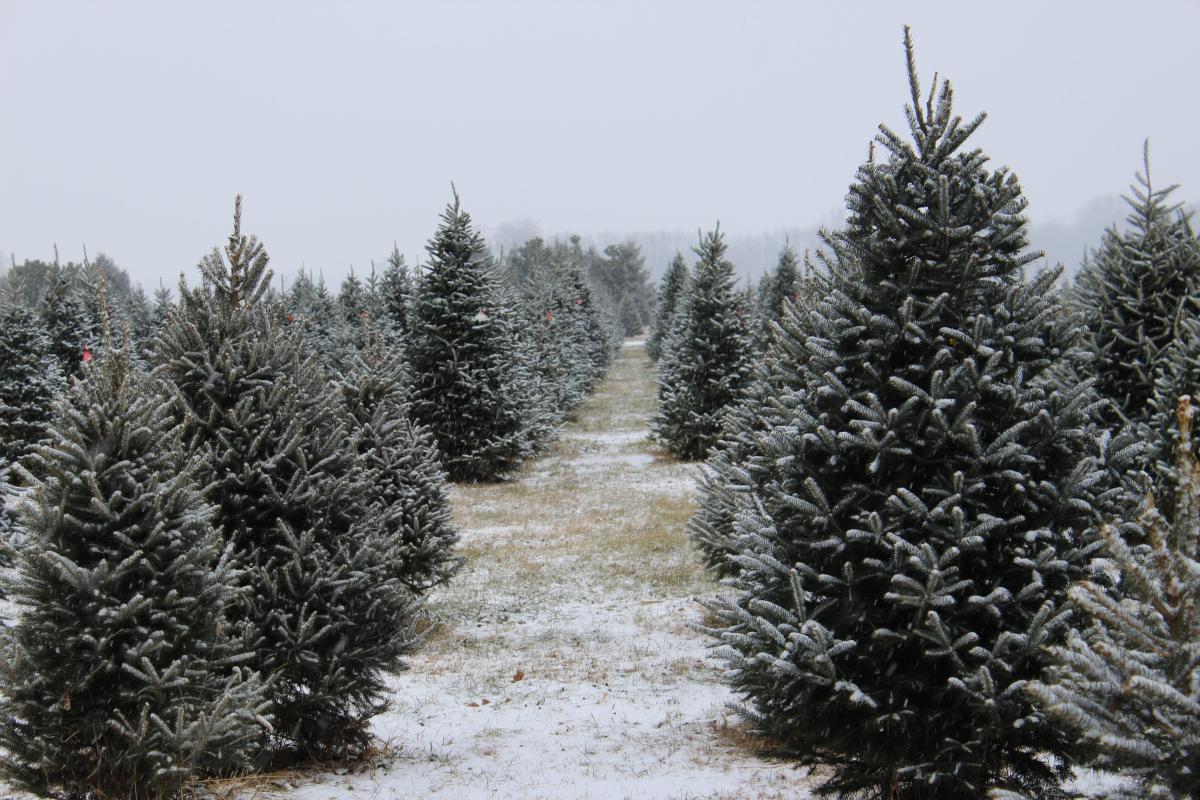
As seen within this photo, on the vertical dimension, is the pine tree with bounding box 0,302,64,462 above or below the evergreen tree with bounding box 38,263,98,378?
below

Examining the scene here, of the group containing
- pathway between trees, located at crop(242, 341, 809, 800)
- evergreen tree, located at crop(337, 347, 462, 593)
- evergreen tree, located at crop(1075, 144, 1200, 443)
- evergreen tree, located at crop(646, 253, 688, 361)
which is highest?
evergreen tree, located at crop(646, 253, 688, 361)

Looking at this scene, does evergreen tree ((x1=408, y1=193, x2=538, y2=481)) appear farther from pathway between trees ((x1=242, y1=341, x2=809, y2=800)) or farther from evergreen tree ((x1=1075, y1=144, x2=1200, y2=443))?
evergreen tree ((x1=1075, y1=144, x2=1200, y2=443))

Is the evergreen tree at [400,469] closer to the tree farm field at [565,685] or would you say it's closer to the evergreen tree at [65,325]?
the tree farm field at [565,685]

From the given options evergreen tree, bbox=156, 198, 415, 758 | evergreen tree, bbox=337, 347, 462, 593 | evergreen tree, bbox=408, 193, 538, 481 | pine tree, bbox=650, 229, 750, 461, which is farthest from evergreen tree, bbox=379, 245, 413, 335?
evergreen tree, bbox=156, 198, 415, 758

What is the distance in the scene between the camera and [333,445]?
6355 millimetres

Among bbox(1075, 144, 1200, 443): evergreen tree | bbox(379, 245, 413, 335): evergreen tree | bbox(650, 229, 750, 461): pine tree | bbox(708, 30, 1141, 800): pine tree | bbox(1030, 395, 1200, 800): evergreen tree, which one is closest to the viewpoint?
bbox(1030, 395, 1200, 800): evergreen tree

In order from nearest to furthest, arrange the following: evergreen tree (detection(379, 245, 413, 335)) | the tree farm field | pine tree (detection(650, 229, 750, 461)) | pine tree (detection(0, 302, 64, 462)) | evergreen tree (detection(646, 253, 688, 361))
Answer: the tree farm field < pine tree (detection(0, 302, 64, 462)) < pine tree (detection(650, 229, 750, 461)) < evergreen tree (detection(379, 245, 413, 335)) < evergreen tree (detection(646, 253, 688, 361))

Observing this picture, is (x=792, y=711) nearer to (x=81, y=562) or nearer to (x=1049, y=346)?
(x=1049, y=346)

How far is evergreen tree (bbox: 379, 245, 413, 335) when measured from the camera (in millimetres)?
28672

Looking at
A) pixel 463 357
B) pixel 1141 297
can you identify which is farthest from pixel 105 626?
pixel 463 357

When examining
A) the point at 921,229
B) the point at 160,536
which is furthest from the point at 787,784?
the point at 160,536

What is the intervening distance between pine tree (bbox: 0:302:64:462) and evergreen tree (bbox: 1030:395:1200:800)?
21697 millimetres

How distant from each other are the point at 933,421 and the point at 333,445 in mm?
4351

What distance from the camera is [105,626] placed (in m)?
4.42
